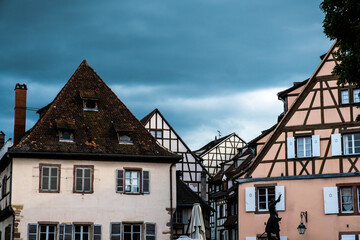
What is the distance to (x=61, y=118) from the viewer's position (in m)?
37.3

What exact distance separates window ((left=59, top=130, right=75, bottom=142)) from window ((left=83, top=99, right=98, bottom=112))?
2.23 metres

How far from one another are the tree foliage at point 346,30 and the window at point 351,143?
14.3 metres

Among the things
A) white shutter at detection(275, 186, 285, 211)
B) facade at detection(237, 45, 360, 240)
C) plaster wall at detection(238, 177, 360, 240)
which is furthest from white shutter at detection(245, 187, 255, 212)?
white shutter at detection(275, 186, 285, 211)

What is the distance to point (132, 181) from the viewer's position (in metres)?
36.9

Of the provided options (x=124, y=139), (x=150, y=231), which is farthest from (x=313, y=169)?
(x=124, y=139)

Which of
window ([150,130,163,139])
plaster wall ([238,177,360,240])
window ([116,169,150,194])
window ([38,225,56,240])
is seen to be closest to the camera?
plaster wall ([238,177,360,240])

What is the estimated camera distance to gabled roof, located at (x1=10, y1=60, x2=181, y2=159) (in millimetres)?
36031

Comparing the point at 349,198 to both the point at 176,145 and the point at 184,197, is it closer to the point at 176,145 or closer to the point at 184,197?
the point at 184,197

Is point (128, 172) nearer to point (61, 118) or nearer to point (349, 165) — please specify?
point (61, 118)

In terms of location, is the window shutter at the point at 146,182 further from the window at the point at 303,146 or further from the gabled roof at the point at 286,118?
the window at the point at 303,146

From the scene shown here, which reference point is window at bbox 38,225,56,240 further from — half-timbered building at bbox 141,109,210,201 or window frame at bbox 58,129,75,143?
half-timbered building at bbox 141,109,210,201

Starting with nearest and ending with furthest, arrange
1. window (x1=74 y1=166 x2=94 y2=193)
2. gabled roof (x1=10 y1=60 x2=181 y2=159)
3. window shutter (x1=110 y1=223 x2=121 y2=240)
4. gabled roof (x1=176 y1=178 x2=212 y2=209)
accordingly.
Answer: window shutter (x1=110 y1=223 x2=121 y2=240) → window (x1=74 y1=166 x2=94 y2=193) → gabled roof (x1=10 y1=60 x2=181 y2=159) → gabled roof (x1=176 y1=178 x2=212 y2=209)

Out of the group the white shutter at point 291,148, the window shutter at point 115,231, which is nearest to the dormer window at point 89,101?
the window shutter at point 115,231

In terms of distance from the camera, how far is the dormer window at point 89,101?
38312mm
